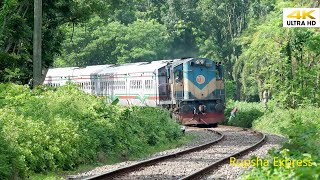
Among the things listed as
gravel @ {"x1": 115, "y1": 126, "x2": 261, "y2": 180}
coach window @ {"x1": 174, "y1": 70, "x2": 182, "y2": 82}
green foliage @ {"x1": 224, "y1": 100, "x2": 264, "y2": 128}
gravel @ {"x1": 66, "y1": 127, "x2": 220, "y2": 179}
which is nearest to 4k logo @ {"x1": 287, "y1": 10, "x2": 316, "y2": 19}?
green foliage @ {"x1": 224, "y1": 100, "x2": 264, "y2": 128}

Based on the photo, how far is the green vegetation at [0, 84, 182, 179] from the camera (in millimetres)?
12781

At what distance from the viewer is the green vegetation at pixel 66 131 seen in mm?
12781

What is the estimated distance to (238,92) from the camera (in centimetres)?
5881

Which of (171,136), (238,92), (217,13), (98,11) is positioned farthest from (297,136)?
(217,13)

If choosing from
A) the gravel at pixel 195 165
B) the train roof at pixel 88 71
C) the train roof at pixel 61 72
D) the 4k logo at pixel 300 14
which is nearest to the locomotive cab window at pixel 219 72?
the 4k logo at pixel 300 14

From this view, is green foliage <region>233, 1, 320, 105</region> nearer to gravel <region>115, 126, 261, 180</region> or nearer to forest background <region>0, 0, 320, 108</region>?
forest background <region>0, 0, 320, 108</region>

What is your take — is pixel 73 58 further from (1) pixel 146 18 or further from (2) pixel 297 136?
(2) pixel 297 136

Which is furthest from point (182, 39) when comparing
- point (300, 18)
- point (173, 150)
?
point (173, 150)

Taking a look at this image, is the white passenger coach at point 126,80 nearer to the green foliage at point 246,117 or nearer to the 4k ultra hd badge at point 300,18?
the green foliage at point 246,117

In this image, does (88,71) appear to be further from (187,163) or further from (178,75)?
(187,163)

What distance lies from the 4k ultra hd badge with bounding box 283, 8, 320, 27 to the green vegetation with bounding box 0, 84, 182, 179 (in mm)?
11346

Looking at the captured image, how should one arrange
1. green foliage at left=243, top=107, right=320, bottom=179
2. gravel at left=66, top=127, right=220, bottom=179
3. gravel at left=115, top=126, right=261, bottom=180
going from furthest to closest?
gravel at left=66, top=127, right=220, bottom=179
gravel at left=115, top=126, right=261, bottom=180
green foliage at left=243, top=107, right=320, bottom=179

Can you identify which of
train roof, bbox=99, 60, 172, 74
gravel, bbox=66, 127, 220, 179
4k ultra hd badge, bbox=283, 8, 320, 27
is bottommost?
gravel, bbox=66, 127, 220, 179

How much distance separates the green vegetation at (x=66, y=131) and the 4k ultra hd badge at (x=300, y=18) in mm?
11346
